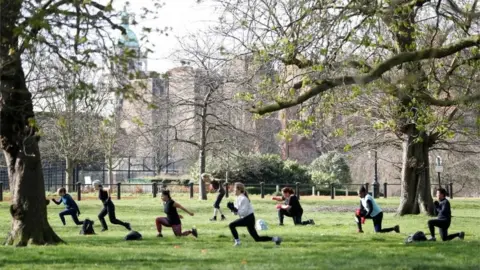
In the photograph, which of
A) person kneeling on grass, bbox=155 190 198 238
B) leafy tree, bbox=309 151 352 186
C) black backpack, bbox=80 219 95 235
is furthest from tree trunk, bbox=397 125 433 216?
leafy tree, bbox=309 151 352 186

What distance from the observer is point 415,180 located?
1331 inches

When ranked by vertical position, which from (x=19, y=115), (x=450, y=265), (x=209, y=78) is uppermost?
(x=209, y=78)

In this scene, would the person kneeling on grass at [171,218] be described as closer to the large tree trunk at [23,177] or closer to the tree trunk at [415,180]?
the large tree trunk at [23,177]

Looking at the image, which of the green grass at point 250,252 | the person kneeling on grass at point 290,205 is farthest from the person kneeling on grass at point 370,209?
the person kneeling on grass at point 290,205

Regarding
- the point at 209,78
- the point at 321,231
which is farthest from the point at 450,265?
the point at 209,78

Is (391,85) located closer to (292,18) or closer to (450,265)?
(292,18)

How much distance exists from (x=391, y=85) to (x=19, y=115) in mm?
8341

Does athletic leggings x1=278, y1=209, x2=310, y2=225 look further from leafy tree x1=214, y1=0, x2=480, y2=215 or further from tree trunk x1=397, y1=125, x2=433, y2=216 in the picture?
tree trunk x1=397, y1=125, x2=433, y2=216

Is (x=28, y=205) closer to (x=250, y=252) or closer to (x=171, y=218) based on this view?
(x=171, y=218)

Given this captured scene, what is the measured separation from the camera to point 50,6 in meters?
14.3

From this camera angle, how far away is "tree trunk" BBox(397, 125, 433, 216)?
33094 mm

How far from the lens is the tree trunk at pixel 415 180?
33.1 meters

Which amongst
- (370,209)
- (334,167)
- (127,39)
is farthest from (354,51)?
(334,167)

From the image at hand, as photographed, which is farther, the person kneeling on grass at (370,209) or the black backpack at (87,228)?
the black backpack at (87,228)
